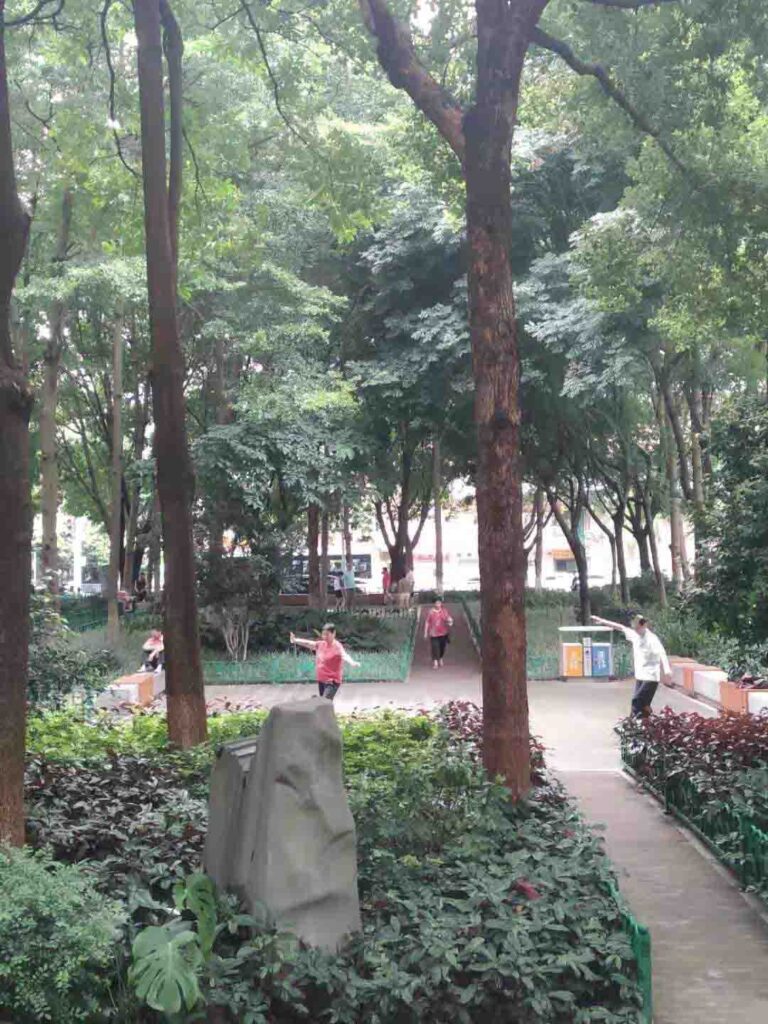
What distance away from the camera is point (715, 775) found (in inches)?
386

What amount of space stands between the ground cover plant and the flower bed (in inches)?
53.6

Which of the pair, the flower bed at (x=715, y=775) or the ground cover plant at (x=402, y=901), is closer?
the ground cover plant at (x=402, y=901)

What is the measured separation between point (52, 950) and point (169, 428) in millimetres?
6127

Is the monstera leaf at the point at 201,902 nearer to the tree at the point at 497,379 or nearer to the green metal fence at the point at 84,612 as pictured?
the tree at the point at 497,379

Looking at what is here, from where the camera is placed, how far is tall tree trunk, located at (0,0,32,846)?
627 cm

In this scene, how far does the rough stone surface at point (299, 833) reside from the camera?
5.36 m

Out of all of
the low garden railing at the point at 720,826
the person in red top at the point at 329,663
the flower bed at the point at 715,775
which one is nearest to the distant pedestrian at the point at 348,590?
the person in red top at the point at 329,663

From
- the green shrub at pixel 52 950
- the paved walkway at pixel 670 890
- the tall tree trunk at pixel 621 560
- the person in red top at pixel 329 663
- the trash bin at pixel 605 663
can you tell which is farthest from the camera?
the tall tree trunk at pixel 621 560

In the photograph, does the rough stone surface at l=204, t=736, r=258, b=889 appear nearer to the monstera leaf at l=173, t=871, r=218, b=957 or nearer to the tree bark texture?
the monstera leaf at l=173, t=871, r=218, b=957

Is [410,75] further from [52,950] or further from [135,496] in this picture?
[135,496]

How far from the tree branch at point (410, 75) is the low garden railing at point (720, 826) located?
5.51m

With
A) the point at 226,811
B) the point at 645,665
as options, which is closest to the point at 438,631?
the point at 645,665

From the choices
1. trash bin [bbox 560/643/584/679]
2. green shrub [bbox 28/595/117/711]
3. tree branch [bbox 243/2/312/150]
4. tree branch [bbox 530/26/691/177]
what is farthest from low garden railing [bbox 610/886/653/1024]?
trash bin [bbox 560/643/584/679]

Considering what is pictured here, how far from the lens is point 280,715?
553cm
